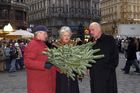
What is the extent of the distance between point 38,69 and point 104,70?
1.40 metres

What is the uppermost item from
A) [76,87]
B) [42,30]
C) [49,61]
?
[42,30]

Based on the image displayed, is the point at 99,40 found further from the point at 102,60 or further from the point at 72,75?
the point at 72,75

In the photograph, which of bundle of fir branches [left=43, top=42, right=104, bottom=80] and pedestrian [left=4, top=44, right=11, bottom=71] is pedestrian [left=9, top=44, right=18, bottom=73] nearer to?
pedestrian [left=4, top=44, right=11, bottom=71]

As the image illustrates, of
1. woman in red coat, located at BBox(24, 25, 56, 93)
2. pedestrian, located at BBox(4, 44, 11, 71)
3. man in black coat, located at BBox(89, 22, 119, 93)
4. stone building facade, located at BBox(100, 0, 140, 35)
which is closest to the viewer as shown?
woman in red coat, located at BBox(24, 25, 56, 93)

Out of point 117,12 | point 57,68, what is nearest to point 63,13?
point 117,12

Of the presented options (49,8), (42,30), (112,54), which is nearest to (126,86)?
(112,54)

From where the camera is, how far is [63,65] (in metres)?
6.88

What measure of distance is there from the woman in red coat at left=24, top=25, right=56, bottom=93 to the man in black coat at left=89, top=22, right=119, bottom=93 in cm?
99

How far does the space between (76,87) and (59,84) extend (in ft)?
0.99

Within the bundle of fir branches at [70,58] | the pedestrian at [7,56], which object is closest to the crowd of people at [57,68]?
the bundle of fir branches at [70,58]

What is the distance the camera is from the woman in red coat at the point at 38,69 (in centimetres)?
707

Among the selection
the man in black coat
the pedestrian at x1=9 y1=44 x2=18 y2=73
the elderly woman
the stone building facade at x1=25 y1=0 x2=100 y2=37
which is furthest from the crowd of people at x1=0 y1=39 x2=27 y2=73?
the stone building facade at x1=25 y1=0 x2=100 y2=37

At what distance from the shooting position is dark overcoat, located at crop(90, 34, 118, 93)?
311 inches

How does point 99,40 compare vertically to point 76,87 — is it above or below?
above
